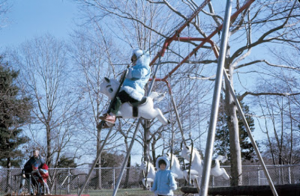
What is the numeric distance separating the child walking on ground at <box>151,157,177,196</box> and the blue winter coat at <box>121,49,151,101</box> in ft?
8.36

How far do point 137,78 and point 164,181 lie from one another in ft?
9.09

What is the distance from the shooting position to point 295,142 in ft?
86.6

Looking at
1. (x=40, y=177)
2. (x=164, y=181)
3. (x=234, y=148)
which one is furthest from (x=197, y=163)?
(x=40, y=177)

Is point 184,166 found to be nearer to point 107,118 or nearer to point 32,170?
point 107,118

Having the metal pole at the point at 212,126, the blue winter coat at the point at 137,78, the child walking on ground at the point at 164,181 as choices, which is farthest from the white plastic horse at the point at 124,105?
the child walking on ground at the point at 164,181

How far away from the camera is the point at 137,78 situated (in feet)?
16.3

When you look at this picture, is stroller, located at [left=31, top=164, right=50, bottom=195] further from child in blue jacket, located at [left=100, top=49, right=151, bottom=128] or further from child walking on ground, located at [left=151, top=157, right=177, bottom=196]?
child in blue jacket, located at [left=100, top=49, right=151, bottom=128]

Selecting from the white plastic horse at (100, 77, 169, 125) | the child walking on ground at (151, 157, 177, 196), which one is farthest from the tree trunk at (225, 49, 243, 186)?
the white plastic horse at (100, 77, 169, 125)

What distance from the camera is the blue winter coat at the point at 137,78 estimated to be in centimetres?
482

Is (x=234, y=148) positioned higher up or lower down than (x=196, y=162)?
higher up

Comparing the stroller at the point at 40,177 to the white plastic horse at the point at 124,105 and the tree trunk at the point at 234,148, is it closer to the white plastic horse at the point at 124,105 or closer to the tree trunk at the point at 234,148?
the tree trunk at the point at 234,148

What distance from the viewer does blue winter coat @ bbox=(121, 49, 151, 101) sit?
482cm

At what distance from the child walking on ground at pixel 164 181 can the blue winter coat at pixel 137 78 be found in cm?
255

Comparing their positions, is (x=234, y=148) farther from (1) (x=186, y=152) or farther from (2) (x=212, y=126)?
(2) (x=212, y=126)
